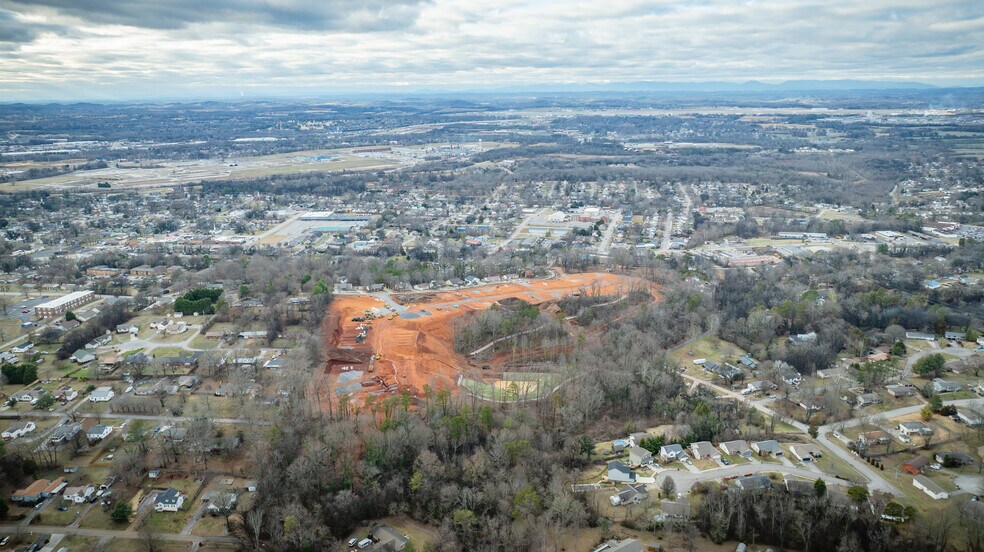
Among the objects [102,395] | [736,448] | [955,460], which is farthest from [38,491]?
[955,460]

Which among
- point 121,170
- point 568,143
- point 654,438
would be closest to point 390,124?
point 568,143

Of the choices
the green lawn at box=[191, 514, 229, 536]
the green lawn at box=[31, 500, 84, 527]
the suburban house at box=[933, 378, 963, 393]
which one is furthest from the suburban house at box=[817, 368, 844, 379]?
the green lawn at box=[31, 500, 84, 527]

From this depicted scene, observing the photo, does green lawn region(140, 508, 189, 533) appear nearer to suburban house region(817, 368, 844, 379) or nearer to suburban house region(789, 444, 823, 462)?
suburban house region(789, 444, 823, 462)

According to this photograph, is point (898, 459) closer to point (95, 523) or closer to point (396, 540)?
point (396, 540)

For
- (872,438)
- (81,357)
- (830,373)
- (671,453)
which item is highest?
(81,357)

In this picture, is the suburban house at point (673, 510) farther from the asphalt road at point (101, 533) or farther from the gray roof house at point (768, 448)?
the asphalt road at point (101, 533)

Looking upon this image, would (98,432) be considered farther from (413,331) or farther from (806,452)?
(806,452)

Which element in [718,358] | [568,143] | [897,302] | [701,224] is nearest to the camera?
[718,358]
